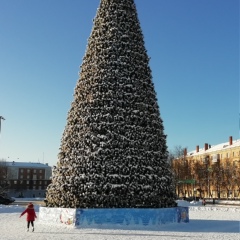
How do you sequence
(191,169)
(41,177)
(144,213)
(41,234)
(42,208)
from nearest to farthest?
1. (41,234)
2. (144,213)
3. (42,208)
4. (191,169)
5. (41,177)

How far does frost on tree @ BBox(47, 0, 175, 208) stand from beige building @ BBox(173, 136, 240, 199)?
166 ft

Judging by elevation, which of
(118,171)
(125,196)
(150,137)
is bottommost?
(125,196)

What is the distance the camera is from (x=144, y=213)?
20.2 meters

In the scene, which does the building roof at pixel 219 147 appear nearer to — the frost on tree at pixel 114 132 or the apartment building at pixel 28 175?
the apartment building at pixel 28 175

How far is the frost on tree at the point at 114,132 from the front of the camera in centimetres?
2056

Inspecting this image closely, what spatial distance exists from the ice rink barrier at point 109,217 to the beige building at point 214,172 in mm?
51415

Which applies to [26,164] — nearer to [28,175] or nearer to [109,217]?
[28,175]

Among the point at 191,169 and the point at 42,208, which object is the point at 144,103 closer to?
the point at 42,208

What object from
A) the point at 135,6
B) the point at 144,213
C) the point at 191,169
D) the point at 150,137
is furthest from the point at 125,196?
the point at 191,169

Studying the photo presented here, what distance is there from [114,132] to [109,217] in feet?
14.7

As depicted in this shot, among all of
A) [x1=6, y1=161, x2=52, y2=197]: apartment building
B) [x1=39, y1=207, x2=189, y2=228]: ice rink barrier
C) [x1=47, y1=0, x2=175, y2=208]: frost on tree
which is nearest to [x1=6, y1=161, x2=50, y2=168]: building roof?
[x1=6, y1=161, x2=52, y2=197]: apartment building

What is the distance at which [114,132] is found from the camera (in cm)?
2116

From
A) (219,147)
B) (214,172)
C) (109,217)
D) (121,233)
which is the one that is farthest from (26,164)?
(121,233)

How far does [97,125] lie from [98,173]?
2.62 metres
